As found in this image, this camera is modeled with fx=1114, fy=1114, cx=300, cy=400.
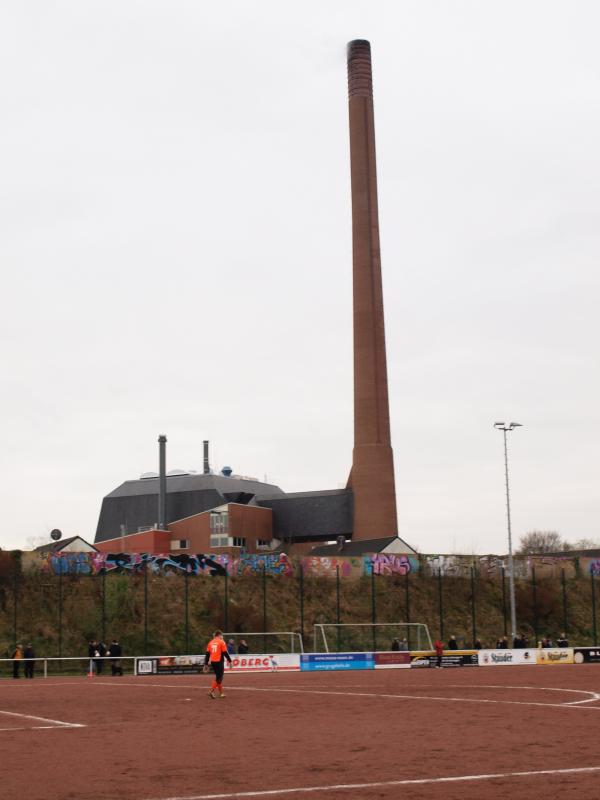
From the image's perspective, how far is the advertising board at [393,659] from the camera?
Answer: 54.2 meters

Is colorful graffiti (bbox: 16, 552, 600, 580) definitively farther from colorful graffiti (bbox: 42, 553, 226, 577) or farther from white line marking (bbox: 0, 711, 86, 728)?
white line marking (bbox: 0, 711, 86, 728)

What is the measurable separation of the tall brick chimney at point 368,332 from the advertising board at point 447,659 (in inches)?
1372

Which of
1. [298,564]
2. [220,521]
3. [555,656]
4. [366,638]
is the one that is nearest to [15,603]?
[366,638]

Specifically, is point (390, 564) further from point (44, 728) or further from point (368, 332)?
point (44, 728)

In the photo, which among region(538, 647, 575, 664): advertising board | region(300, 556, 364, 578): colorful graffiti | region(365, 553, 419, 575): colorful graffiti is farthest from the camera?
region(365, 553, 419, 575): colorful graffiti

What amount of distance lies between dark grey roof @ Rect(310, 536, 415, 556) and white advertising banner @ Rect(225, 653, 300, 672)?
35007mm

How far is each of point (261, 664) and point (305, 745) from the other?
34.2m

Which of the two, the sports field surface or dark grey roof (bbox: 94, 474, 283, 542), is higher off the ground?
dark grey roof (bbox: 94, 474, 283, 542)

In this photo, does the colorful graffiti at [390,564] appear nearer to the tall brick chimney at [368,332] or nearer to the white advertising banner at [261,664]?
the tall brick chimney at [368,332]

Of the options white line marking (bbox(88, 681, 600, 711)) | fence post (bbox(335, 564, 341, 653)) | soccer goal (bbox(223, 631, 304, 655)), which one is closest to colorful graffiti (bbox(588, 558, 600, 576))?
fence post (bbox(335, 564, 341, 653))

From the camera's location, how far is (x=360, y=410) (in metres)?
88.4

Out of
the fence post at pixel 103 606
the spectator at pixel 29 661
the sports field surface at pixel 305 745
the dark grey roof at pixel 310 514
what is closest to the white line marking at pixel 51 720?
the sports field surface at pixel 305 745

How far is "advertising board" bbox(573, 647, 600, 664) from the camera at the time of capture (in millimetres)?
57469

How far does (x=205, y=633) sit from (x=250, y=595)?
20.5ft
